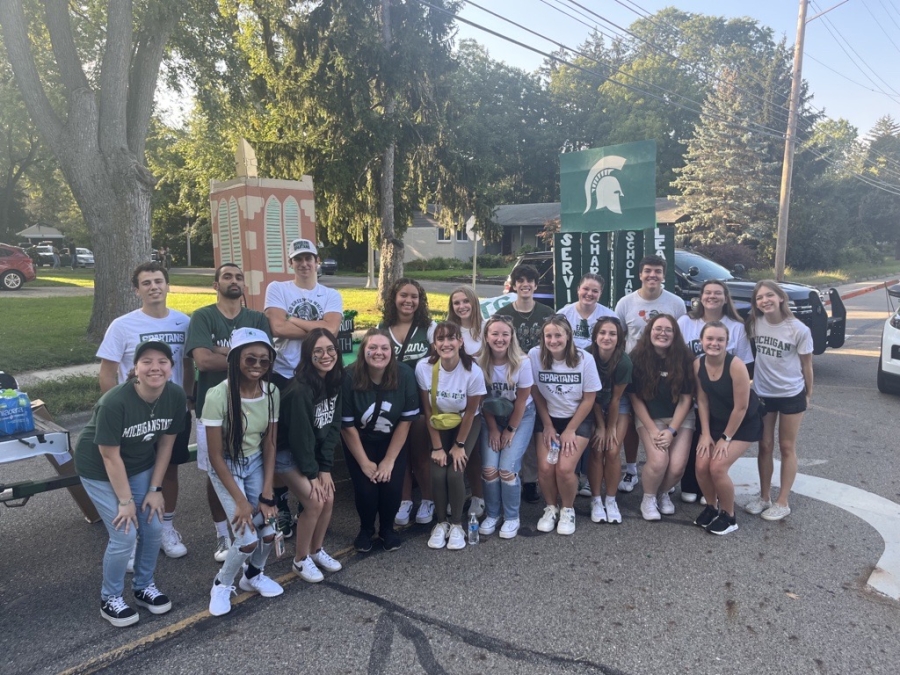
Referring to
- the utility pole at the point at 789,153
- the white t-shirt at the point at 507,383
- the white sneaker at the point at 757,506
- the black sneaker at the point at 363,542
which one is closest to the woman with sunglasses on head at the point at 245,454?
the black sneaker at the point at 363,542

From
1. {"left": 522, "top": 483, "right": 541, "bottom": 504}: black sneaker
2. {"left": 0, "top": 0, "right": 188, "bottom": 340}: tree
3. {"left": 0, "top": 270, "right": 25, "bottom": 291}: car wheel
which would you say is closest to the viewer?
{"left": 522, "top": 483, "right": 541, "bottom": 504}: black sneaker

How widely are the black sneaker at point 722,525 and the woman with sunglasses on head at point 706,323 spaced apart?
437 mm

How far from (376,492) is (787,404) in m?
2.94

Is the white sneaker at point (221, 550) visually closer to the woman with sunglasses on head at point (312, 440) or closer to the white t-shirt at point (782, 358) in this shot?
the woman with sunglasses on head at point (312, 440)

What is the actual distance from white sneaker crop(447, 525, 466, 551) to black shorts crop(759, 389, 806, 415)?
231 cm

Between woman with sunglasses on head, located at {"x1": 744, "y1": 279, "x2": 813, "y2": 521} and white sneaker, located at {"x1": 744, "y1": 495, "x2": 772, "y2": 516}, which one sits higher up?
woman with sunglasses on head, located at {"x1": 744, "y1": 279, "x2": 813, "y2": 521}

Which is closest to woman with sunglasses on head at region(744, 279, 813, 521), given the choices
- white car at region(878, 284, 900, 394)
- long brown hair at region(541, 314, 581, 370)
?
long brown hair at region(541, 314, 581, 370)

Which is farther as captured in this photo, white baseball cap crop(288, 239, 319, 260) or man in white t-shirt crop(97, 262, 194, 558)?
white baseball cap crop(288, 239, 319, 260)

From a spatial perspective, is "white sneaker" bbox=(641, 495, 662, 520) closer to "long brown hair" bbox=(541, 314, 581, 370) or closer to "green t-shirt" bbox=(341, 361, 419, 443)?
"long brown hair" bbox=(541, 314, 581, 370)

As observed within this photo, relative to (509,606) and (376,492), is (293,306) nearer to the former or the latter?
(376,492)

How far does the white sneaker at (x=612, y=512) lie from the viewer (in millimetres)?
4473

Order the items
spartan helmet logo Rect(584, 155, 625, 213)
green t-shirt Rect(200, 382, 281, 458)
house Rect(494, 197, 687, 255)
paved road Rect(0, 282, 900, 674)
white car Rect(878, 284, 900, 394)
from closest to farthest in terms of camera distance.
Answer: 1. paved road Rect(0, 282, 900, 674)
2. green t-shirt Rect(200, 382, 281, 458)
3. spartan helmet logo Rect(584, 155, 625, 213)
4. white car Rect(878, 284, 900, 394)
5. house Rect(494, 197, 687, 255)

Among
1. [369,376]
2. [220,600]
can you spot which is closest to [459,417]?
[369,376]

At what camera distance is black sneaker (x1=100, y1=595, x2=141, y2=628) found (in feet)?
10.5
